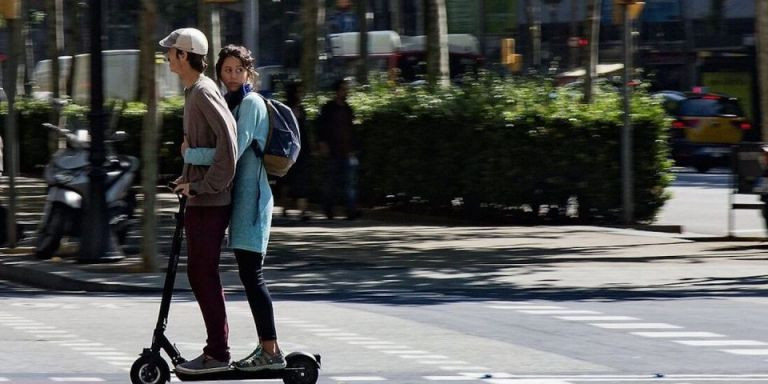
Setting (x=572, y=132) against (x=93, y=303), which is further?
(x=572, y=132)

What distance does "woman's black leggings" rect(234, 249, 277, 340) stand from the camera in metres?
8.18

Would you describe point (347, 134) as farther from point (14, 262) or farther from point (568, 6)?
point (568, 6)

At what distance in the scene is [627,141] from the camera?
20656 millimetres

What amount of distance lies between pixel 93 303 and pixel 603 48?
5513 cm

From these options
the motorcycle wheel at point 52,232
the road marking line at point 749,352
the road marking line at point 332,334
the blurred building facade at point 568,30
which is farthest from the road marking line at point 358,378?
the blurred building facade at point 568,30

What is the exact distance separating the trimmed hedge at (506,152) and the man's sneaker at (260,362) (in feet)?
43.2

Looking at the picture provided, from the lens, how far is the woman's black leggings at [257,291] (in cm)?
818

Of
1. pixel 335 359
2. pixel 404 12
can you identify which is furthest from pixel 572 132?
pixel 404 12

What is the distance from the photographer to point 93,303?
42.4 feet

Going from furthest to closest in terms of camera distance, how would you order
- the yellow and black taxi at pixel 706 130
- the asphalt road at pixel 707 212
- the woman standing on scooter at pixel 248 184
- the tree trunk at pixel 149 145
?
the yellow and black taxi at pixel 706 130 → the asphalt road at pixel 707 212 → the tree trunk at pixel 149 145 → the woman standing on scooter at pixel 248 184

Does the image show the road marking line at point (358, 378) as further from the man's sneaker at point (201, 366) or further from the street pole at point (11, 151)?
the street pole at point (11, 151)

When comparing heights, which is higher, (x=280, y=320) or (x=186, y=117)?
(x=186, y=117)

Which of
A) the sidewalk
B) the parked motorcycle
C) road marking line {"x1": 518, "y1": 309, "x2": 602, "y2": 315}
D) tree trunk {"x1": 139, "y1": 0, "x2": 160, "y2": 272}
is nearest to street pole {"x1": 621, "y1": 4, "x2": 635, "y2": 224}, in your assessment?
the sidewalk

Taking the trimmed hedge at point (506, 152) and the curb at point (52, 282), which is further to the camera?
the trimmed hedge at point (506, 152)
